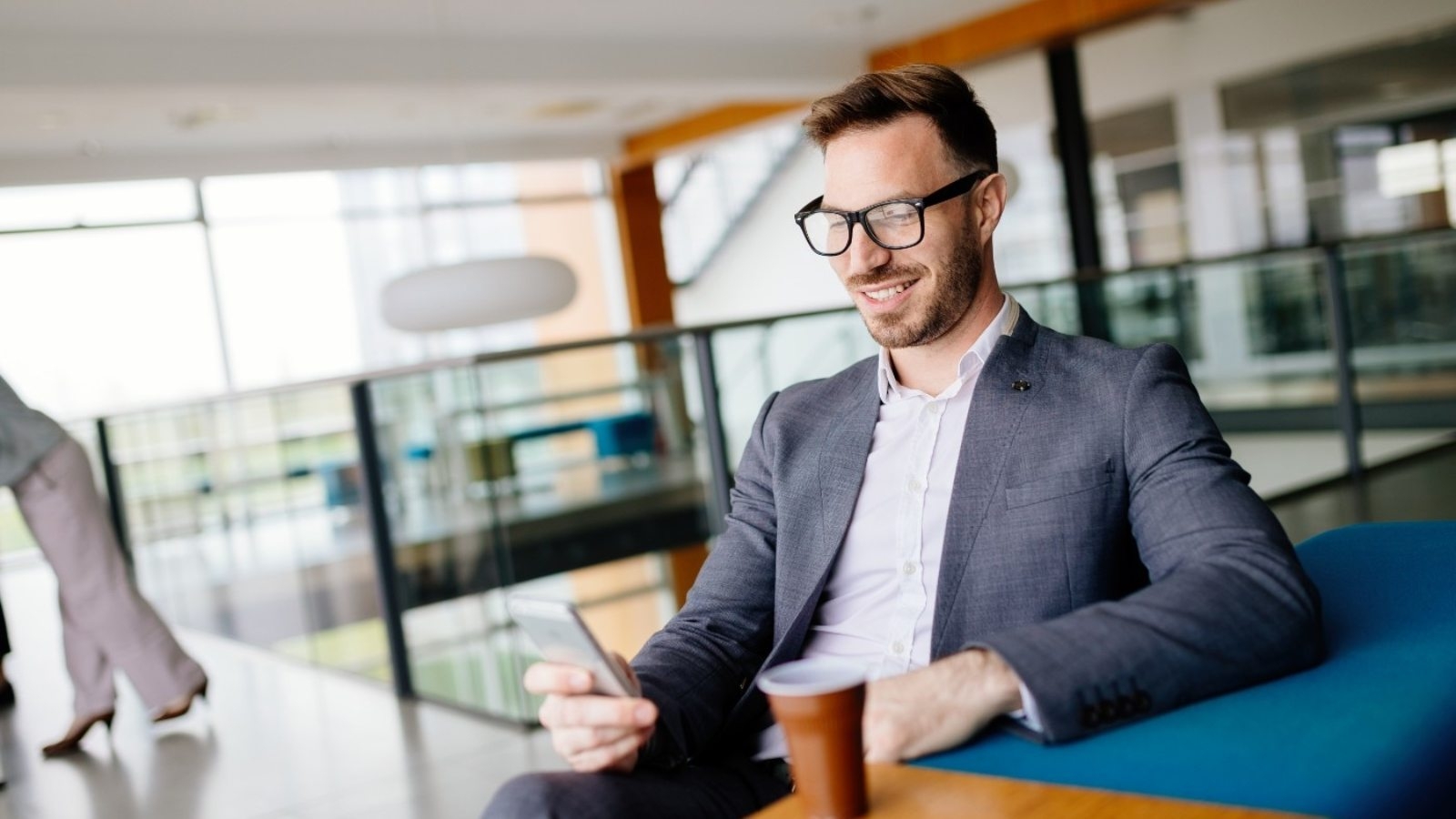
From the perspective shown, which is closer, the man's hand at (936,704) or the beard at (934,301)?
the man's hand at (936,704)

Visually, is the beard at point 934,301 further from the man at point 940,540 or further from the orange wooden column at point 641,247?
the orange wooden column at point 641,247

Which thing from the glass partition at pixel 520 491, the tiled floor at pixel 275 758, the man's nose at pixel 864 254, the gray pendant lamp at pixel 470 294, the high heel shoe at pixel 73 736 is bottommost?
the tiled floor at pixel 275 758

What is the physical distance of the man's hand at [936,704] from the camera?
1.10 meters

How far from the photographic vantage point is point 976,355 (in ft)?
5.10

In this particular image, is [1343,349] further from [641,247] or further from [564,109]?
[641,247]

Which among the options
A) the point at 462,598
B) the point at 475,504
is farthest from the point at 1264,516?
the point at 475,504

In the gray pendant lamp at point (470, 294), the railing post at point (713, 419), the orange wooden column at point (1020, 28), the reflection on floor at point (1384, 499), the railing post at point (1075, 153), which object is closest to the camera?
the railing post at point (713, 419)

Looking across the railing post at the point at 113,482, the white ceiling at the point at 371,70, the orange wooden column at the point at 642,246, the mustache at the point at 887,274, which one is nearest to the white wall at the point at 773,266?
the orange wooden column at the point at 642,246

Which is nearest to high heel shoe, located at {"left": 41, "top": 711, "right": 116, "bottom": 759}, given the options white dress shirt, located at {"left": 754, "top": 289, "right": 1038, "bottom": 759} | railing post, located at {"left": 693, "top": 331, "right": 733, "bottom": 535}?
railing post, located at {"left": 693, "top": 331, "right": 733, "bottom": 535}

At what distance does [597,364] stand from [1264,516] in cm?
418

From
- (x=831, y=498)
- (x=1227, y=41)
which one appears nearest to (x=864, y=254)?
(x=831, y=498)

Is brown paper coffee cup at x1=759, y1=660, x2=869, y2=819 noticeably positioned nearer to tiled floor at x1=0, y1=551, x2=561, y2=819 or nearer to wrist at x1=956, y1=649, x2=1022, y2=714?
wrist at x1=956, y1=649, x2=1022, y2=714

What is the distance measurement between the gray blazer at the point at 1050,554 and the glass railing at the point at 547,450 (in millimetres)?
2130

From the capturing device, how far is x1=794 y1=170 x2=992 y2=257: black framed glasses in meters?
1.47
